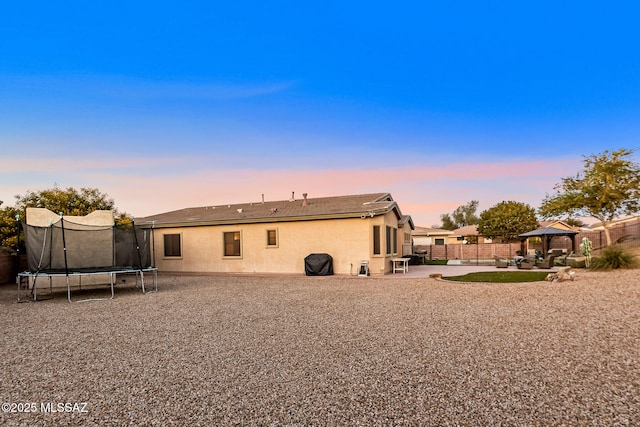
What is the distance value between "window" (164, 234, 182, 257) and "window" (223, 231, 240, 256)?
2.71 metres

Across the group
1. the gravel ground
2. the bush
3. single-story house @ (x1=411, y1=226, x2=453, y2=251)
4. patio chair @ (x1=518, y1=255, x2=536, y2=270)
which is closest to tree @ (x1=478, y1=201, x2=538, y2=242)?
single-story house @ (x1=411, y1=226, x2=453, y2=251)

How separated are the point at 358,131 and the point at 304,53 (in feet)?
13.4

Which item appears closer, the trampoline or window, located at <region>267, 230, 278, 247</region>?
the trampoline

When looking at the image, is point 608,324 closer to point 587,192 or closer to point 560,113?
point 560,113

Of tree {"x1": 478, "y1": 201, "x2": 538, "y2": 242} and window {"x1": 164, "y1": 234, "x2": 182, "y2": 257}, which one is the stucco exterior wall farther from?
tree {"x1": 478, "y1": 201, "x2": 538, "y2": 242}

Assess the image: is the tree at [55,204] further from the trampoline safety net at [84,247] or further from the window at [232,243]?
the window at [232,243]

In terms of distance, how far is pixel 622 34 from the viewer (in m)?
12.7

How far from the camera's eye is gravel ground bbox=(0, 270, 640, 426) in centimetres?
299

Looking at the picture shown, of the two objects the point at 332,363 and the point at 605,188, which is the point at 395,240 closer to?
the point at 332,363

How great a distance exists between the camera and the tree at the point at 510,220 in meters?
40.5

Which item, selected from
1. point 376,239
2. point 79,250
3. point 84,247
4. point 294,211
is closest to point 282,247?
point 294,211

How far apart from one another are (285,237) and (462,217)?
2669 inches

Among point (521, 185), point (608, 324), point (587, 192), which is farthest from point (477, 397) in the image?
point (587, 192)

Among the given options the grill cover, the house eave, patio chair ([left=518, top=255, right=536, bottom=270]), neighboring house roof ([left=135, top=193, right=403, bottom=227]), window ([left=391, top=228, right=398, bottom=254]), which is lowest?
patio chair ([left=518, top=255, right=536, bottom=270])
